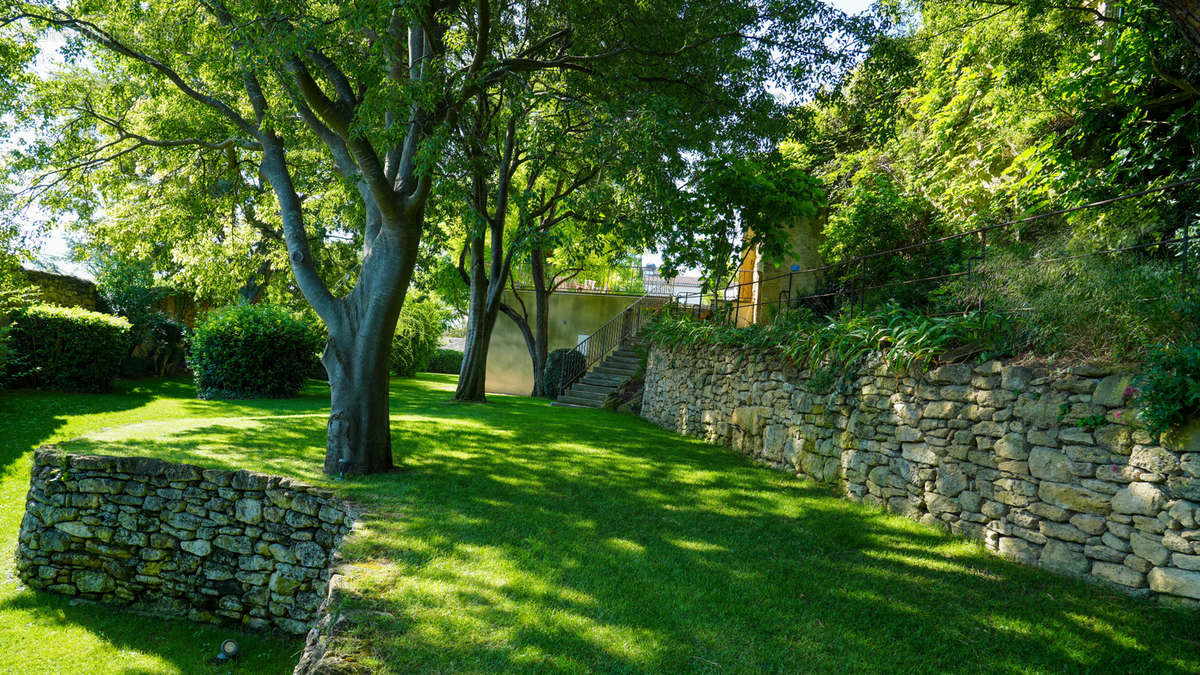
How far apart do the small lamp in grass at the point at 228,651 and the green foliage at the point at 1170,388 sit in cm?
663

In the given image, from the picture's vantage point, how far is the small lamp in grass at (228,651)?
196 inches

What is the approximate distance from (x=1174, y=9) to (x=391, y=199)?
5.99 meters

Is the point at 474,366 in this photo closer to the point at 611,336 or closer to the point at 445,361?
the point at 611,336

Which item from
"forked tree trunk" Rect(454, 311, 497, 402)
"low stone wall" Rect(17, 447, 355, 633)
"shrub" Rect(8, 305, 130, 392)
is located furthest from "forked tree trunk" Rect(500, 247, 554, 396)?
"low stone wall" Rect(17, 447, 355, 633)

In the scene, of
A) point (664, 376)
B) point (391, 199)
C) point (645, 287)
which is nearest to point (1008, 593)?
point (391, 199)

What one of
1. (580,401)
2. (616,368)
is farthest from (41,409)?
(616,368)

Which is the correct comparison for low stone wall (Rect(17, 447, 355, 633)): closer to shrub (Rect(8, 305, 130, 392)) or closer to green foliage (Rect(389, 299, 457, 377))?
shrub (Rect(8, 305, 130, 392))

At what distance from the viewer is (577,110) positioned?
292 inches

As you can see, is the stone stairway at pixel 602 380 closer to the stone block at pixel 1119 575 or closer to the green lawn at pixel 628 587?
the green lawn at pixel 628 587

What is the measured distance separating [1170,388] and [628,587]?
335cm

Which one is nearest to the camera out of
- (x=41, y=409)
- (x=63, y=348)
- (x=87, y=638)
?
(x=87, y=638)

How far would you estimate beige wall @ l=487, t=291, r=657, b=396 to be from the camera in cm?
2181

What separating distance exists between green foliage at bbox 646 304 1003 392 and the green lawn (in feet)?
4.37

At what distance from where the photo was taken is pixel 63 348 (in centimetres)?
1127
